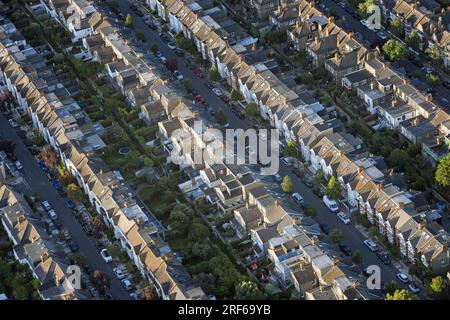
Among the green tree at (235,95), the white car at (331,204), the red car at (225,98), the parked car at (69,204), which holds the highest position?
the white car at (331,204)

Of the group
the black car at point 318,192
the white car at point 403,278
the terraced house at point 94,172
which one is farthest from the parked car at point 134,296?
the white car at point 403,278

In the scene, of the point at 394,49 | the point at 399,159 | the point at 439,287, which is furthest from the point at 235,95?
the point at 439,287

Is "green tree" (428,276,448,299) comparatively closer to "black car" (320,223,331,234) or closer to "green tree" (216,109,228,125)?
"black car" (320,223,331,234)

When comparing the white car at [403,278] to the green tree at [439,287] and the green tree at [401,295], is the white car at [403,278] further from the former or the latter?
the green tree at [401,295]

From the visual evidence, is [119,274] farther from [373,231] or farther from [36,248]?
[373,231]

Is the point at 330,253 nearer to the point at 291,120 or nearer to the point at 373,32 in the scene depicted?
the point at 291,120

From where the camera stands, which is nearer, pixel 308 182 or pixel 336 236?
pixel 336 236

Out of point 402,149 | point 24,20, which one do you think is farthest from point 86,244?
point 24,20
